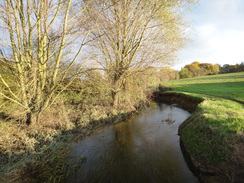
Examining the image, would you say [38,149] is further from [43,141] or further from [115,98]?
[115,98]

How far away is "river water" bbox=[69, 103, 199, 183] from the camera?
3895 millimetres

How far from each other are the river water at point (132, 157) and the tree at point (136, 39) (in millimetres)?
4194

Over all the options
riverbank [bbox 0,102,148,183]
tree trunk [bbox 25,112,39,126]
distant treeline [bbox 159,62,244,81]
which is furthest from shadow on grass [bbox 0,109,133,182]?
distant treeline [bbox 159,62,244,81]

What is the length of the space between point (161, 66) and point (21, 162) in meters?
10.1

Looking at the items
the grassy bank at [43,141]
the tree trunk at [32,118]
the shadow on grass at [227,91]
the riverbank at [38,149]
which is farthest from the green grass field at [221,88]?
the tree trunk at [32,118]

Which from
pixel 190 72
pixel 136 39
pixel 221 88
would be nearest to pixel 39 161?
pixel 136 39

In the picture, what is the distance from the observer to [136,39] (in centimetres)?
1040

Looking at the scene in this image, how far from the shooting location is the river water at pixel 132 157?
389cm

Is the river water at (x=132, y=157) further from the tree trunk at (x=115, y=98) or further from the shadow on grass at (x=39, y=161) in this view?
the tree trunk at (x=115, y=98)

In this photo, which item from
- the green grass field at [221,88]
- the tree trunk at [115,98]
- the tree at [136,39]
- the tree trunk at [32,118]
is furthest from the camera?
the green grass field at [221,88]

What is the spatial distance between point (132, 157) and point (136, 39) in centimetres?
867

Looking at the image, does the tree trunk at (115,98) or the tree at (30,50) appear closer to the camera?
the tree at (30,50)

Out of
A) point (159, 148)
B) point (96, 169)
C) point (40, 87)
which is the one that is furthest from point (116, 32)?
point (96, 169)

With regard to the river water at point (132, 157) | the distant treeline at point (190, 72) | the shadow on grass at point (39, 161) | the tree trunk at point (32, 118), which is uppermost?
the distant treeline at point (190, 72)
